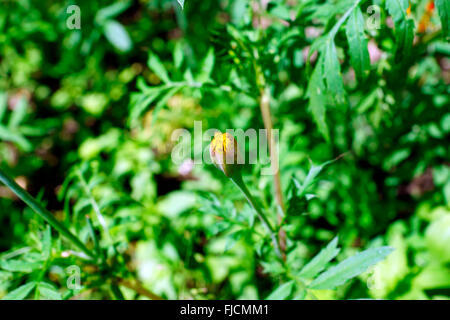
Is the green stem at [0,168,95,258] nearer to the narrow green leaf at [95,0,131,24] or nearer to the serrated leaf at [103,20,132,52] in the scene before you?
the serrated leaf at [103,20,132,52]

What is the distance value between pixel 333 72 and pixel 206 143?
56 centimetres

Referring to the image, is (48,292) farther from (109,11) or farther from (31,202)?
(109,11)

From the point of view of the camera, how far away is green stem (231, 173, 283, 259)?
2.77 ft

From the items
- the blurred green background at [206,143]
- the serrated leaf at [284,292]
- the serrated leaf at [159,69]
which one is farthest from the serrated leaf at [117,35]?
the serrated leaf at [284,292]

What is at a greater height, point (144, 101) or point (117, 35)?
point (117, 35)

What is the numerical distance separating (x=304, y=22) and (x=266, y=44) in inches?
5.4

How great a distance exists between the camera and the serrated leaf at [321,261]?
910mm

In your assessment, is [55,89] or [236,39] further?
[55,89]

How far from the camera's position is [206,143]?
1344 millimetres

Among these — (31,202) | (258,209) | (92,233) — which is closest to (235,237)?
(258,209)
